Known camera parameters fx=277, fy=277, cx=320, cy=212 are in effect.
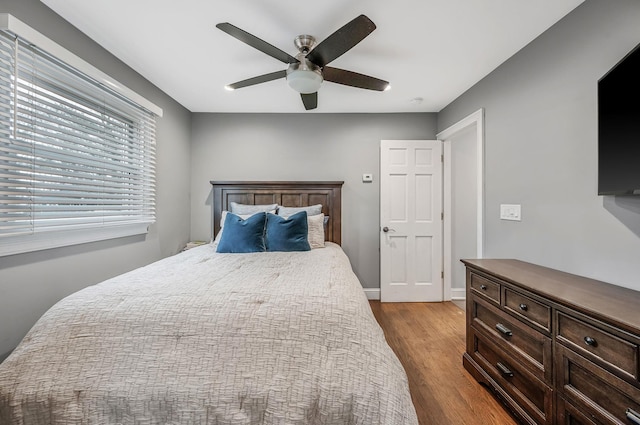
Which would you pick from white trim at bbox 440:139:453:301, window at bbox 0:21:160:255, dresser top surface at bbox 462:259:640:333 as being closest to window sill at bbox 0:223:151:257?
window at bbox 0:21:160:255

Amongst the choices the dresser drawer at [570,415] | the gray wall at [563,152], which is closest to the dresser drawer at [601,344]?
the dresser drawer at [570,415]

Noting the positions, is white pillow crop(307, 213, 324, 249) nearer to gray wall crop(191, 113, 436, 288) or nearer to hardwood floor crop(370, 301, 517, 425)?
gray wall crop(191, 113, 436, 288)

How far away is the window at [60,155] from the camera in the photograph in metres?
1.53

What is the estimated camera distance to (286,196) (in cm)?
358

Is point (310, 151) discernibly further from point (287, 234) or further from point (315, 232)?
point (287, 234)

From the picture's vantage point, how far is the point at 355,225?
3674 millimetres

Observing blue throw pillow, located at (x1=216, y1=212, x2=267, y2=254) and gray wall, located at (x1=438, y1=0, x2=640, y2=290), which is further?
blue throw pillow, located at (x1=216, y1=212, x2=267, y2=254)

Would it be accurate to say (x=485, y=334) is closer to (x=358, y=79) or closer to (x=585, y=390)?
(x=585, y=390)

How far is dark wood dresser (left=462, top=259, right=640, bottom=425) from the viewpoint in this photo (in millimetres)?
1053

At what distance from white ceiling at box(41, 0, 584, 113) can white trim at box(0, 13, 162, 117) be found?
26cm

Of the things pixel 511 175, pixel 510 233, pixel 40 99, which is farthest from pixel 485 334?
pixel 40 99

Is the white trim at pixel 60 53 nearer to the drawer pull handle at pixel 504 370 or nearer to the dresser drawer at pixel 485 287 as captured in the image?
the dresser drawer at pixel 485 287

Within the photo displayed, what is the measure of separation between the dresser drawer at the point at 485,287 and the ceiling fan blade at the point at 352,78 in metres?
1.63

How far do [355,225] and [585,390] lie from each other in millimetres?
2639
